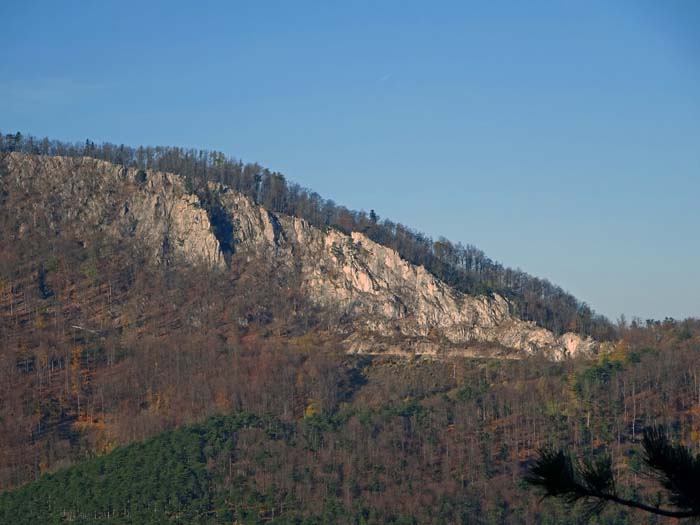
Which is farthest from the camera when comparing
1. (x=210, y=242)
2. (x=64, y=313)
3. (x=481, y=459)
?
(x=210, y=242)

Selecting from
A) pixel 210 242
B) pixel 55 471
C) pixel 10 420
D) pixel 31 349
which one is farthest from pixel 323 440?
pixel 210 242

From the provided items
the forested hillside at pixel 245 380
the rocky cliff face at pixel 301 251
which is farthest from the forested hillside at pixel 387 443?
the rocky cliff face at pixel 301 251

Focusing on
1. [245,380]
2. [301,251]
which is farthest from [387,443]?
[301,251]

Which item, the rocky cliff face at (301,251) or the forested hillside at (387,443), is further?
the rocky cliff face at (301,251)

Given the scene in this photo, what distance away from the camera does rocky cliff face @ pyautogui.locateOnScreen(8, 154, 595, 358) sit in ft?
291

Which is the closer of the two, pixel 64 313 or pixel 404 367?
pixel 404 367

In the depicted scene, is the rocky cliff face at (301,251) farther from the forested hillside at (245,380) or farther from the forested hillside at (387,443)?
the forested hillside at (387,443)

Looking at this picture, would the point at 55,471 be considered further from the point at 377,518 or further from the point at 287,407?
Result: the point at 377,518

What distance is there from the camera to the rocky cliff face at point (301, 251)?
88812 millimetres

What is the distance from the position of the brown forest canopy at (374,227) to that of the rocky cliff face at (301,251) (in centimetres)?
212

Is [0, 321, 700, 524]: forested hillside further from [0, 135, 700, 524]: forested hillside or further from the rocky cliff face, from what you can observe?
the rocky cliff face

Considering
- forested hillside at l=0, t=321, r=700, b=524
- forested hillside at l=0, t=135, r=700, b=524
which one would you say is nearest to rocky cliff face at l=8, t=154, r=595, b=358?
forested hillside at l=0, t=135, r=700, b=524

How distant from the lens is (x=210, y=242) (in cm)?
9881

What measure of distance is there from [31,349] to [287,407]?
2239cm
